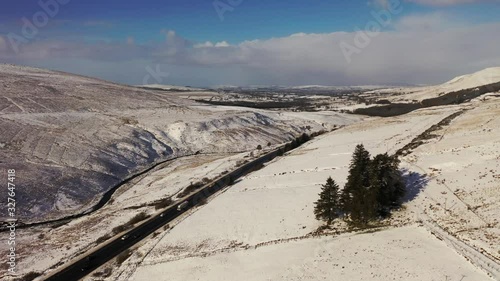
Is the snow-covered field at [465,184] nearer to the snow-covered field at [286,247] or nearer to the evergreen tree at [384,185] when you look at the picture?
the snow-covered field at [286,247]

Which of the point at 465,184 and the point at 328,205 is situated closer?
the point at 328,205

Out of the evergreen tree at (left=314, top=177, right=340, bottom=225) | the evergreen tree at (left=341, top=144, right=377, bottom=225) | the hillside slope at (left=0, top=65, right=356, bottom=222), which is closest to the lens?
the evergreen tree at (left=341, top=144, right=377, bottom=225)

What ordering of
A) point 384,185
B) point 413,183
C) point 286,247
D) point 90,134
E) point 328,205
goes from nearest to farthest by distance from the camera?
point 286,247, point 384,185, point 328,205, point 413,183, point 90,134

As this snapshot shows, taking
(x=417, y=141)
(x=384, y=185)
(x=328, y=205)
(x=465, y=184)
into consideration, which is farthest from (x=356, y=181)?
(x=417, y=141)

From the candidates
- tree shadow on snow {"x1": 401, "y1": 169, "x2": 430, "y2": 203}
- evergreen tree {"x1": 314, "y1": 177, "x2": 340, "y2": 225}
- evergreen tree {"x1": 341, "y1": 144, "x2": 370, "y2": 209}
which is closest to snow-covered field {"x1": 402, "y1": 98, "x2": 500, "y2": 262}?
tree shadow on snow {"x1": 401, "y1": 169, "x2": 430, "y2": 203}

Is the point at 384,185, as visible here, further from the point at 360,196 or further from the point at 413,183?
the point at 413,183

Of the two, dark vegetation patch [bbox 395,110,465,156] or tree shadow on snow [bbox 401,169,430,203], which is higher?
dark vegetation patch [bbox 395,110,465,156]

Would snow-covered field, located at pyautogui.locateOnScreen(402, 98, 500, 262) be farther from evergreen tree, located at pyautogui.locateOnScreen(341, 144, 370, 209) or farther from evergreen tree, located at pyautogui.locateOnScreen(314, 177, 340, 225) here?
evergreen tree, located at pyautogui.locateOnScreen(314, 177, 340, 225)

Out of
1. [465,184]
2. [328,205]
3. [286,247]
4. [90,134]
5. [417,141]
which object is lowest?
[286,247]

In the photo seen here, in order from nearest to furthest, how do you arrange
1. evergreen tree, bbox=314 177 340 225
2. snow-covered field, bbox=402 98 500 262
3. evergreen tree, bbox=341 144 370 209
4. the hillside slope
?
snow-covered field, bbox=402 98 500 262, evergreen tree, bbox=314 177 340 225, evergreen tree, bbox=341 144 370 209, the hillside slope
